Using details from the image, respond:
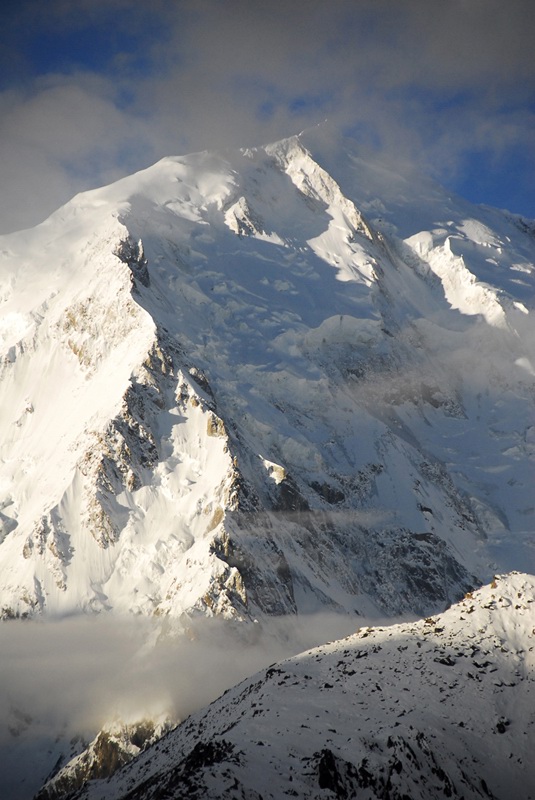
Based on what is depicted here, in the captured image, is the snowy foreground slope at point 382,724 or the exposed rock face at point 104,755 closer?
the snowy foreground slope at point 382,724

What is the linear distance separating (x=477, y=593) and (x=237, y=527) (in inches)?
4381

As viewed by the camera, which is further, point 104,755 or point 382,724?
point 104,755

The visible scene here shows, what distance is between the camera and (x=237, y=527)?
197750 mm

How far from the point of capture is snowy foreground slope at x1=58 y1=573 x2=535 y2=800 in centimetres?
6244

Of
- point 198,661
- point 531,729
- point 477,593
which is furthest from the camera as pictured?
point 198,661

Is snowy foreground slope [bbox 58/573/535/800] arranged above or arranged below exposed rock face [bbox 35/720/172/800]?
above

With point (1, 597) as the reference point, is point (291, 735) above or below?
above

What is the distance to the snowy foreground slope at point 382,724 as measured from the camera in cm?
6244

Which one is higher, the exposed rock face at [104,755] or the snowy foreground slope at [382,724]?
the snowy foreground slope at [382,724]

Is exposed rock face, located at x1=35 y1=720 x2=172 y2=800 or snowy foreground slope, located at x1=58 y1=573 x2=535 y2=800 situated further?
exposed rock face, located at x1=35 y1=720 x2=172 y2=800

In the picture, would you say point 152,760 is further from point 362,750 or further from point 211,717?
point 362,750

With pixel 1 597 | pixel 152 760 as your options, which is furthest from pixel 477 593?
pixel 1 597

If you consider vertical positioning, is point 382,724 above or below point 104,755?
above

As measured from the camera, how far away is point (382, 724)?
70.7 metres
